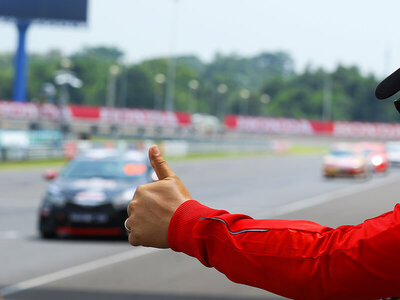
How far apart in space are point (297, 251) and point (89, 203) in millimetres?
Answer: 10585

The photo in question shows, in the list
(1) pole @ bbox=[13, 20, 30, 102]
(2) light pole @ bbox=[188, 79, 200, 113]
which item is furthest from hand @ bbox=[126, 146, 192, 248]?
(2) light pole @ bbox=[188, 79, 200, 113]

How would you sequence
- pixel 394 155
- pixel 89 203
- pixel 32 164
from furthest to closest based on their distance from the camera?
pixel 394 155
pixel 32 164
pixel 89 203

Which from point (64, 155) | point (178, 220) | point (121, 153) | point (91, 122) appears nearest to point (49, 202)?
point (121, 153)

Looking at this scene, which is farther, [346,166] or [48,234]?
[346,166]

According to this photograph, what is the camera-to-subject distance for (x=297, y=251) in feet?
4.29

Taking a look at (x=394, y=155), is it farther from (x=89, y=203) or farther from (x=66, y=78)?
(x=66, y=78)

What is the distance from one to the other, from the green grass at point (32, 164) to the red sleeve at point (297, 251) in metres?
31.7

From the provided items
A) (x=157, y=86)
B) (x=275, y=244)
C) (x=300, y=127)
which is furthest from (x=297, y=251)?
(x=157, y=86)

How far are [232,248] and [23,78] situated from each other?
3981 centimetres

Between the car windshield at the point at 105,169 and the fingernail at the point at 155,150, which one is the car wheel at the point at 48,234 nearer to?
the car windshield at the point at 105,169

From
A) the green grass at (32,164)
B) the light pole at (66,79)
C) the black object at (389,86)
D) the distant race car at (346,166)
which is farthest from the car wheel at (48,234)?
the light pole at (66,79)

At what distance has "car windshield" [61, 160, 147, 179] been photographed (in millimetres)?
12570

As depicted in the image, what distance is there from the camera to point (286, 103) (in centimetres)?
9019

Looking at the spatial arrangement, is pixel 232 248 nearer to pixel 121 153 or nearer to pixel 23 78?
pixel 121 153
